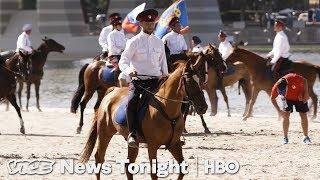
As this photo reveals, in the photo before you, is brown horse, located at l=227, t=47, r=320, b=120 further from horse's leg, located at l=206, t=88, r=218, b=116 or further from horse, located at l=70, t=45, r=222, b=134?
horse, located at l=70, t=45, r=222, b=134

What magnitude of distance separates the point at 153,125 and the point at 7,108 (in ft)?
54.2

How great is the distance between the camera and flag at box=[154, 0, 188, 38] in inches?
734

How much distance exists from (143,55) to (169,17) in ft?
24.5

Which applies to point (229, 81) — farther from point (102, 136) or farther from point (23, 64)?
point (102, 136)

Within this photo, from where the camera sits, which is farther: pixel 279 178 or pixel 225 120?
pixel 225 120

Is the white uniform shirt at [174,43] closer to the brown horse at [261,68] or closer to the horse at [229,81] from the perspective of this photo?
the brown horse at [261,68]

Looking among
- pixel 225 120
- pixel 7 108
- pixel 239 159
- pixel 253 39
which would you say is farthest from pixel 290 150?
pixel 253 39

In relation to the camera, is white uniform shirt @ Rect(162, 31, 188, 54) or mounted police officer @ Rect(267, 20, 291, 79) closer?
white uniform shirt @ Rect(162, 31, 188, 54)

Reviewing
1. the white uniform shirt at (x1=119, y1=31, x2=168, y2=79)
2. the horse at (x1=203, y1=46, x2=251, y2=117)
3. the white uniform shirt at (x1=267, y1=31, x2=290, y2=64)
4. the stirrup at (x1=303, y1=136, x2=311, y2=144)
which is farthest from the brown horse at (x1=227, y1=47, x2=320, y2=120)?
the white uniform shirt at (x1=119, y1=31, x2=168, y2=79)

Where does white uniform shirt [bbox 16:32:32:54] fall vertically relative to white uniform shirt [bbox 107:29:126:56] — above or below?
below

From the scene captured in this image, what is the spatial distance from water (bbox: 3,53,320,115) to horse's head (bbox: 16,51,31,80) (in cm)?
343

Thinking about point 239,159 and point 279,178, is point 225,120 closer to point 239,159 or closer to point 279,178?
point 239,159

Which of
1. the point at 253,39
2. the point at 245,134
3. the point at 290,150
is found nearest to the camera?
the point at 290,150

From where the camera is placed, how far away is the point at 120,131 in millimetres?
11703
